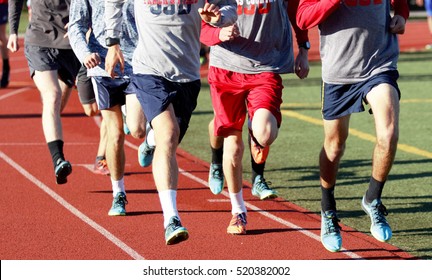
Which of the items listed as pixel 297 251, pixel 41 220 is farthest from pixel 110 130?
pixel 297 251

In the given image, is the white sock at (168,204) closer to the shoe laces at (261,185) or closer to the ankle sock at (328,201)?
the ankle sock at (328,201)

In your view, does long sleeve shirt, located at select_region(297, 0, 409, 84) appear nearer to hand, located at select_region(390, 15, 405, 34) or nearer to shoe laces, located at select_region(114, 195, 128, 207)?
hand, located at select_region(390, 15, 405, 34)

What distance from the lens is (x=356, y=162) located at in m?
12.2

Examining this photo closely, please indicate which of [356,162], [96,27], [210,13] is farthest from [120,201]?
[356,162]

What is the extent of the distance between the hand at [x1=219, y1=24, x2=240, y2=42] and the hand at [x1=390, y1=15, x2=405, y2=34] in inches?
44.3

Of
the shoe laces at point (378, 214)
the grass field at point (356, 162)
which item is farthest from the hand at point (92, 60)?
the shoe laces at point (378, 214)

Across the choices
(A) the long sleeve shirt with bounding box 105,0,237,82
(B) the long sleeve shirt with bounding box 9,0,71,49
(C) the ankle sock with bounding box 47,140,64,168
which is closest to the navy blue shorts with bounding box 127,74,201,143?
(A) the long sleeve shirt with bounding box 105,0,237,82

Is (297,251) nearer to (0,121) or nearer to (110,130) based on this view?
(110,130)

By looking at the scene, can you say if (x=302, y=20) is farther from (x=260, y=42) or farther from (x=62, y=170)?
(x=62, y=170)

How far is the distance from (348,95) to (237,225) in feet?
4.78

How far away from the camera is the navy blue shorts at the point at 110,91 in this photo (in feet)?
30.8

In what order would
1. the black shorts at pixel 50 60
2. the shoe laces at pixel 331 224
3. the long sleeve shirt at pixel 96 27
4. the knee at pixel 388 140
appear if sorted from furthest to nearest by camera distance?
the black shorts at pixel 50 60 → the long sleeve shirt at pixel 96 27 → the shoe laces at pixel 331 224 → the knee at pixel 388 140

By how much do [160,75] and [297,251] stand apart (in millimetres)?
1627

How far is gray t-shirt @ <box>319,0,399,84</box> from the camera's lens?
769 centimetres
